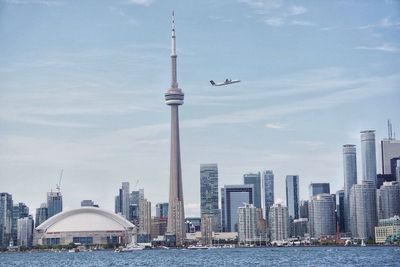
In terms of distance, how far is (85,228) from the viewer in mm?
162250

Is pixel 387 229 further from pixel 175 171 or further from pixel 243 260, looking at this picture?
pixel 243 260

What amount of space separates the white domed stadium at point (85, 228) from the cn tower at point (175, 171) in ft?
32.7

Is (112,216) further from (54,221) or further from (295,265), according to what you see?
(295,265)

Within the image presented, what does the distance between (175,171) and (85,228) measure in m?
29.2

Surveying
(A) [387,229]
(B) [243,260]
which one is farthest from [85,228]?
(B) [243,260]

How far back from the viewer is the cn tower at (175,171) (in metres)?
142

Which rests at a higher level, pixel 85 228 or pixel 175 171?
pixel 175 171

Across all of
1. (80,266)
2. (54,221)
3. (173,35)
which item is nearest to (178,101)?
(173,35)

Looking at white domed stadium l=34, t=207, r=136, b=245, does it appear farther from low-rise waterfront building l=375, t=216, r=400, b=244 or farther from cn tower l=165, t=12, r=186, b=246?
low-rise waterfront building l=375, t=216, r=400, b=244

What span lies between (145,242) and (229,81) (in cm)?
10522

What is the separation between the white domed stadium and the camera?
161250 mm

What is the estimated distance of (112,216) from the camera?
549ft

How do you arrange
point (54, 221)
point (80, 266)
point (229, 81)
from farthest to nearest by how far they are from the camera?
point (54, 221) < point (80, 266) < point (229, 81)

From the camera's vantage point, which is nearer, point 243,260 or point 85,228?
point 243,260
